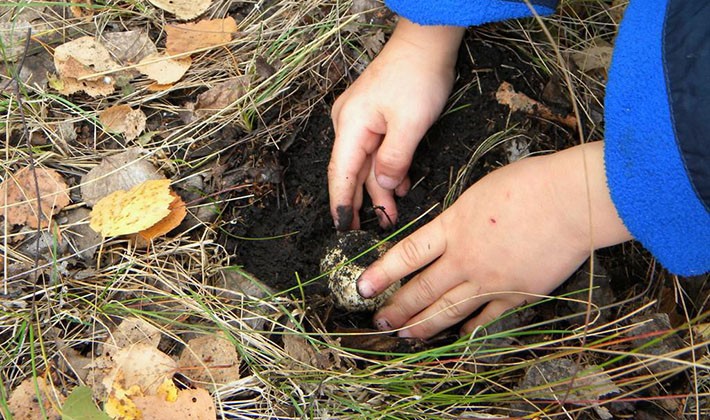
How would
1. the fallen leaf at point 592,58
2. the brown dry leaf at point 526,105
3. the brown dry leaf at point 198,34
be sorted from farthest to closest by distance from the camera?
the brown dry leaf at point 198,34, the fallen leaf at point 592,58, the brown dry leaf at point 526,105

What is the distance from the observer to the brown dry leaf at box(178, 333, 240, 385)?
1949 mm

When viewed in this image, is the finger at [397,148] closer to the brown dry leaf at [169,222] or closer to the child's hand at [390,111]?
the child's hand at [390,111]

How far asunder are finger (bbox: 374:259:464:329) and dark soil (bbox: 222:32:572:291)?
0.25 meters

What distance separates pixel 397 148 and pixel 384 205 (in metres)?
0.23

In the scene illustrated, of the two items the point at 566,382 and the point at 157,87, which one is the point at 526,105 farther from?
the point at 157,87

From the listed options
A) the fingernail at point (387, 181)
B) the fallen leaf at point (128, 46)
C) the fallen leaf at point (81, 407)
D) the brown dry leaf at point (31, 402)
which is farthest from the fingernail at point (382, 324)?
the fallen leaf at point (128, 46)

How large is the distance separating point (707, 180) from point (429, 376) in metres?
0.95

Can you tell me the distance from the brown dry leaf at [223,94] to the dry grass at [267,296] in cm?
4

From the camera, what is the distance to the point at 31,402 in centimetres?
190

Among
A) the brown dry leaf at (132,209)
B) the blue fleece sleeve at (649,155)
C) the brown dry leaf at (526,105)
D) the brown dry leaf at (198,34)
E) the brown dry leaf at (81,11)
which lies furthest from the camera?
the brown dry leaf at (81,11)

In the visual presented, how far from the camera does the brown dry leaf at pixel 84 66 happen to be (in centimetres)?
246

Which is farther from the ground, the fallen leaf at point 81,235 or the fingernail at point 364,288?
the fingernail at point 364,288

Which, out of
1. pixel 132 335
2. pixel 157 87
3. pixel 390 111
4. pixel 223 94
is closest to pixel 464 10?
pixel 390 111

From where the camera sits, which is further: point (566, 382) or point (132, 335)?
point (132, 335)
